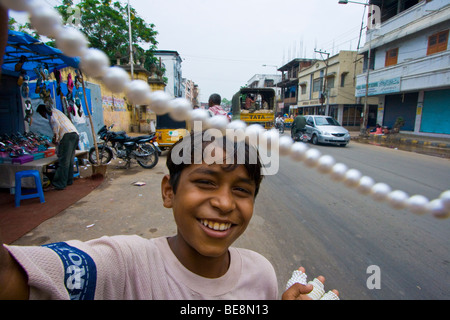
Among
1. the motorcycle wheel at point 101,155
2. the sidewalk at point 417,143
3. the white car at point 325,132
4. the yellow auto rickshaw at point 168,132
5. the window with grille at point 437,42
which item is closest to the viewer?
the motorcycle wheel at point 101,155

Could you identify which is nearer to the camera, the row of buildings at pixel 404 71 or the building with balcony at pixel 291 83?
the row of buildings at pixel 404 71

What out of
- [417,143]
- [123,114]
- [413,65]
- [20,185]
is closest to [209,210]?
[20,185]

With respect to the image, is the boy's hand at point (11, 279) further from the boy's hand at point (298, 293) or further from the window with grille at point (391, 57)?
the window with grille at point (391, 57)

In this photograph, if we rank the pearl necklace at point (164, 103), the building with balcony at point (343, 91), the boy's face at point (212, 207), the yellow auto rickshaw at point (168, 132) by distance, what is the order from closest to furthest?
1. the pearl necklace at point (164, 103)
2. the boy's face at point (212, 207)
3. the yellow auto rickshaw at point (168, 132)
4. the building with balcony at point (343, 91)

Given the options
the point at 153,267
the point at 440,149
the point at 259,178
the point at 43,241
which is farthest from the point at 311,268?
the point at 440,149

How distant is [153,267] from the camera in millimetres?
954

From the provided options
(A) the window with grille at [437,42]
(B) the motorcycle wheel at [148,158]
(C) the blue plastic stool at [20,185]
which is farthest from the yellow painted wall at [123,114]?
(A) the window with grille at [437,42]

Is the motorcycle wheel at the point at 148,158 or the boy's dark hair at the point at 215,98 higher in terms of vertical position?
the boy's dark hair at the point at 215,98

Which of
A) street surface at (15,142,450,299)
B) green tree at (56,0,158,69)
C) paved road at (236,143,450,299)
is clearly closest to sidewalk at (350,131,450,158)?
street surface at (15,142,450,299)

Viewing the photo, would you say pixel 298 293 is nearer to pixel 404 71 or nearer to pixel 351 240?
pixel 351 240

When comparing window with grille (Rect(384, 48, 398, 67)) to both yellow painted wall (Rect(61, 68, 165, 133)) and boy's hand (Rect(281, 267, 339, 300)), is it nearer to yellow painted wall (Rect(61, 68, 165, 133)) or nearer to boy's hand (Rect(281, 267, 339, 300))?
yellow painted wall (Rect(61, 68, 165, 133))

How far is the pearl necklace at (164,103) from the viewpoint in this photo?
0.47m

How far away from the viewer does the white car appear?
39.0 feet
